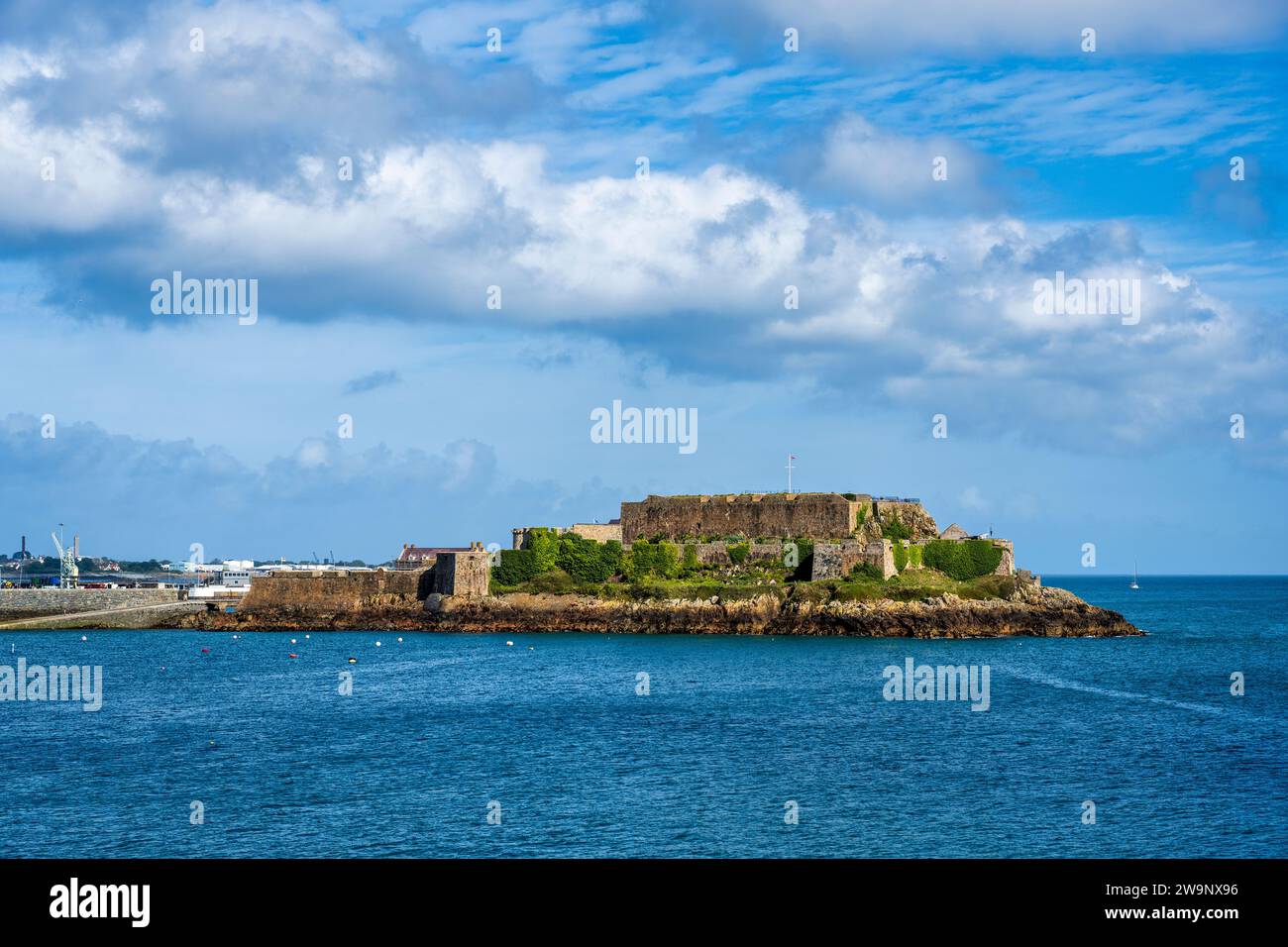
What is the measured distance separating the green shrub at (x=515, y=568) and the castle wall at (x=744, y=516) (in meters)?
6.52

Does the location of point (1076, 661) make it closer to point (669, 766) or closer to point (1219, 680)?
point (1219, 680)

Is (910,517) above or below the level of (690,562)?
above

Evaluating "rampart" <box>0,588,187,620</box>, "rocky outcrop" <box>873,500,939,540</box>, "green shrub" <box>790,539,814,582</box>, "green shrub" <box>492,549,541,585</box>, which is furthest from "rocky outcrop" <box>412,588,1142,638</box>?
"rampart" <box>0,588,187,620</box>

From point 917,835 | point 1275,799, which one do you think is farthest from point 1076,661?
point 917,835

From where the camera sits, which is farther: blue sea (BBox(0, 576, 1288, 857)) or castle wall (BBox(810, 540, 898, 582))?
castle wall (BBox(810, 540, 898, 582))

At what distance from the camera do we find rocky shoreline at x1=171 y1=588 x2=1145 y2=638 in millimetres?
55844

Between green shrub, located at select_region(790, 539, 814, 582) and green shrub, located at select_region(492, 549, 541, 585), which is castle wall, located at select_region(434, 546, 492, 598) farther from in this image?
green shrub, located at select_region(790, 539, 814, 582)

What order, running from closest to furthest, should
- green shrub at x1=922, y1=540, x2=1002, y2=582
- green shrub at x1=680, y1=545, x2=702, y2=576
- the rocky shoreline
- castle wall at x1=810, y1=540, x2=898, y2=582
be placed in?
the rocky shoreline < castle wall at x1=810, y1=540, x2=898, y2=582 < green shrub at x1=922, y1=540, x2=1002, y2=582 < green shrub at x1=680, y1=545, x2=702, y2=576

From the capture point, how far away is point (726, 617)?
5856 centimetres

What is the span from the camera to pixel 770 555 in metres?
64.5

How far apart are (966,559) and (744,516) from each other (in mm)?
12122

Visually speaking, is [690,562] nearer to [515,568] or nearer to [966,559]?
[515,568]

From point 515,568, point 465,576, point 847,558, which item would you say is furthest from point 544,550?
point 847,558

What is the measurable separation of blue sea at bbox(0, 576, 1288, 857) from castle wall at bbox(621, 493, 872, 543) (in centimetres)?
1810
